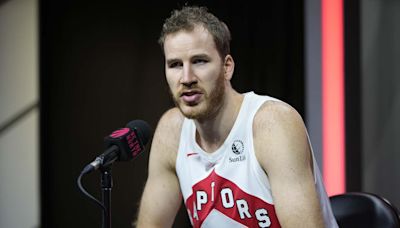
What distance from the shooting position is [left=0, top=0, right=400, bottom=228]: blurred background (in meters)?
4.42

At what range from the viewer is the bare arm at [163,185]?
2.15m

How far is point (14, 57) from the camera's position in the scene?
442cm

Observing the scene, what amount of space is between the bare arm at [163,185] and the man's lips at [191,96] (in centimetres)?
31

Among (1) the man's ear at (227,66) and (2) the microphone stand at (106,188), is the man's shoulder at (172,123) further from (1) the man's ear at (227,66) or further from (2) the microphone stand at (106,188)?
(2) the microphone stand at (106,188)

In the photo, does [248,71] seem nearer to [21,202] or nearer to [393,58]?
[393,58]

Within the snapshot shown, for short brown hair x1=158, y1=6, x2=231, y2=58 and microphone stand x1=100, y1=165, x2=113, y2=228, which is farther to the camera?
short brown hair x1=158, y1=6, x2=231, y2=58

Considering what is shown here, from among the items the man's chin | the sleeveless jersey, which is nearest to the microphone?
the man's chin

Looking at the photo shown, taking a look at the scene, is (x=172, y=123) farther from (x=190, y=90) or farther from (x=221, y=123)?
(x=190, y=90)

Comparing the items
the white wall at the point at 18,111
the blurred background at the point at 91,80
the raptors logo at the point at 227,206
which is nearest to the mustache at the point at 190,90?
the raptors logo at the point at 227,206

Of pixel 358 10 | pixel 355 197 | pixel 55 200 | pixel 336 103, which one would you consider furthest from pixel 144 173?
pixel 355 197

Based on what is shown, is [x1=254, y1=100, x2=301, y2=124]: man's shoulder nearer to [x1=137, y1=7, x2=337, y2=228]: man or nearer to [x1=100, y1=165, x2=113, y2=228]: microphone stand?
[x1=137, y1=7, x2=337, y2=228]: man

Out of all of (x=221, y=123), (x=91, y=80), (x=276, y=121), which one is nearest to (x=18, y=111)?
(x=91, y=80)

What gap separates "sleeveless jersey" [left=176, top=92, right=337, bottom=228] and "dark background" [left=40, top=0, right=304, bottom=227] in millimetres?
2531

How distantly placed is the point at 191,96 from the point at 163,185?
42 cm
